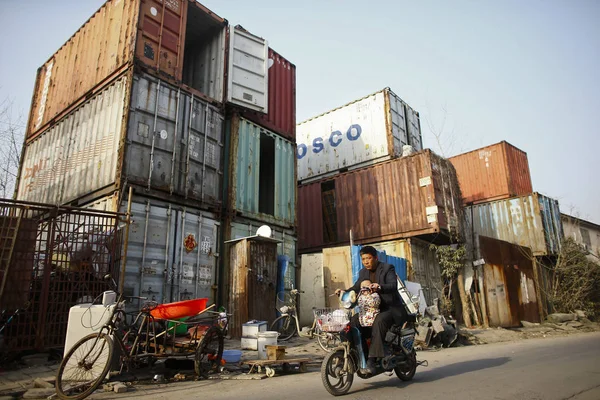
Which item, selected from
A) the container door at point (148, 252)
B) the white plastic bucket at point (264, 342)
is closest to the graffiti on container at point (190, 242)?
the container door at point (148, 252)

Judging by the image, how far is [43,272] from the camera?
650 cm

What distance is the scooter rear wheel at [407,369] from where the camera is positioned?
467cm

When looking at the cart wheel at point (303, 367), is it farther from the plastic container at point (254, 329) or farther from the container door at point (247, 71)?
the container door at point (247, 71)

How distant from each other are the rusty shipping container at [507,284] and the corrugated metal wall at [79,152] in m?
13.5

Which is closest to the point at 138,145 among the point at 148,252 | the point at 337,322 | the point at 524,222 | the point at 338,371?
the point at 148,252

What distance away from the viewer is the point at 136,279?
27.7 ft

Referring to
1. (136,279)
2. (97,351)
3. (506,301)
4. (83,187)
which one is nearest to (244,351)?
(136,279)

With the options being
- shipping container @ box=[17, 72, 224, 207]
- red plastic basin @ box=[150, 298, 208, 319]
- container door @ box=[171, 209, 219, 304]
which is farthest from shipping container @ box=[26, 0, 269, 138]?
red plastic basin @ box=[150, 298, 208, 319]

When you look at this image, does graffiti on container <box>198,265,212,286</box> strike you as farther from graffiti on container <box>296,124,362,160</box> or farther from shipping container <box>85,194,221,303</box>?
graffiti on container <box>296,124,362,160</box>

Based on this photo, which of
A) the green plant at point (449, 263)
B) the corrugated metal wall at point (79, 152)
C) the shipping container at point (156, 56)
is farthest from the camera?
the green plant at point (449, 263)

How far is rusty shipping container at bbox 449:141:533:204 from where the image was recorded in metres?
19.6

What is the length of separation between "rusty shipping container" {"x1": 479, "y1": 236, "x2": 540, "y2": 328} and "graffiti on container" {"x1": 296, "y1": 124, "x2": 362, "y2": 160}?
7.52 meters

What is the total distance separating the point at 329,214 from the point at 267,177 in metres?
4.71

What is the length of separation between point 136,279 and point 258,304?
3066 mm
